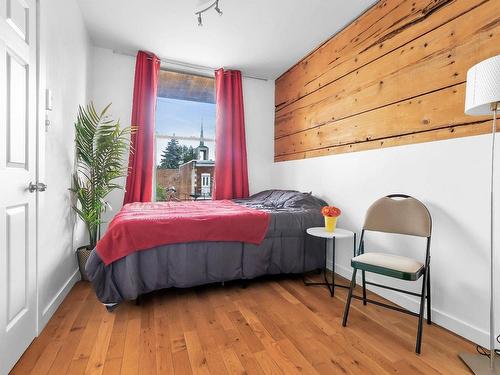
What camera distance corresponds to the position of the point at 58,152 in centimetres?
204

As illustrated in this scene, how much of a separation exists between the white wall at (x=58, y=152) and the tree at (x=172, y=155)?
1407mm

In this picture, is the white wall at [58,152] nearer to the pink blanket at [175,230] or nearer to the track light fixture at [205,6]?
the pink blanket at [175,230]

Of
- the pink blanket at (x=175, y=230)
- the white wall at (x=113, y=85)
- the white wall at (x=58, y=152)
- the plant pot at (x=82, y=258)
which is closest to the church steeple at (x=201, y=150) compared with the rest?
the white wall at (x=113, y=85)

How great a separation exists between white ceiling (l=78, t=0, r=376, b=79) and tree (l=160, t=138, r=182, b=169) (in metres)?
1.19

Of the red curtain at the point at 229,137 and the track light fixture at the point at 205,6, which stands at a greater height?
the track light fixture at the point at 205,6

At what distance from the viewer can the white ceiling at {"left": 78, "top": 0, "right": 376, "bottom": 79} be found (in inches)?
98.7

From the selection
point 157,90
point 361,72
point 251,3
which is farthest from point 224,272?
point 157,90

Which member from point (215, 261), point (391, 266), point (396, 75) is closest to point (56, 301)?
point (215, 261)

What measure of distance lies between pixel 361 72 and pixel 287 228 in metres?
1.69

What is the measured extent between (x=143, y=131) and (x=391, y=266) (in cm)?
318

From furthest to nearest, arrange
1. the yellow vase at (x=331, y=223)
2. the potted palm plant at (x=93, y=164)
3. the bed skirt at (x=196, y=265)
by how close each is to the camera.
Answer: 1. the potted palm plant at (x=93, y=164)
2. the yellow vase at (x=331, y=223)
3. the bed skirt at (x=196, y=265)

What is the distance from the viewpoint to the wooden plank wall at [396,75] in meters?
1.71

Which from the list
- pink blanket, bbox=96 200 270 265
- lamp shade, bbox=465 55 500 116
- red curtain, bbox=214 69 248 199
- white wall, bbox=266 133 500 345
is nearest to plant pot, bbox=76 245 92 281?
pink blanket, bbox=96 200 270 265

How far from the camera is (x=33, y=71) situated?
60.2 inches
